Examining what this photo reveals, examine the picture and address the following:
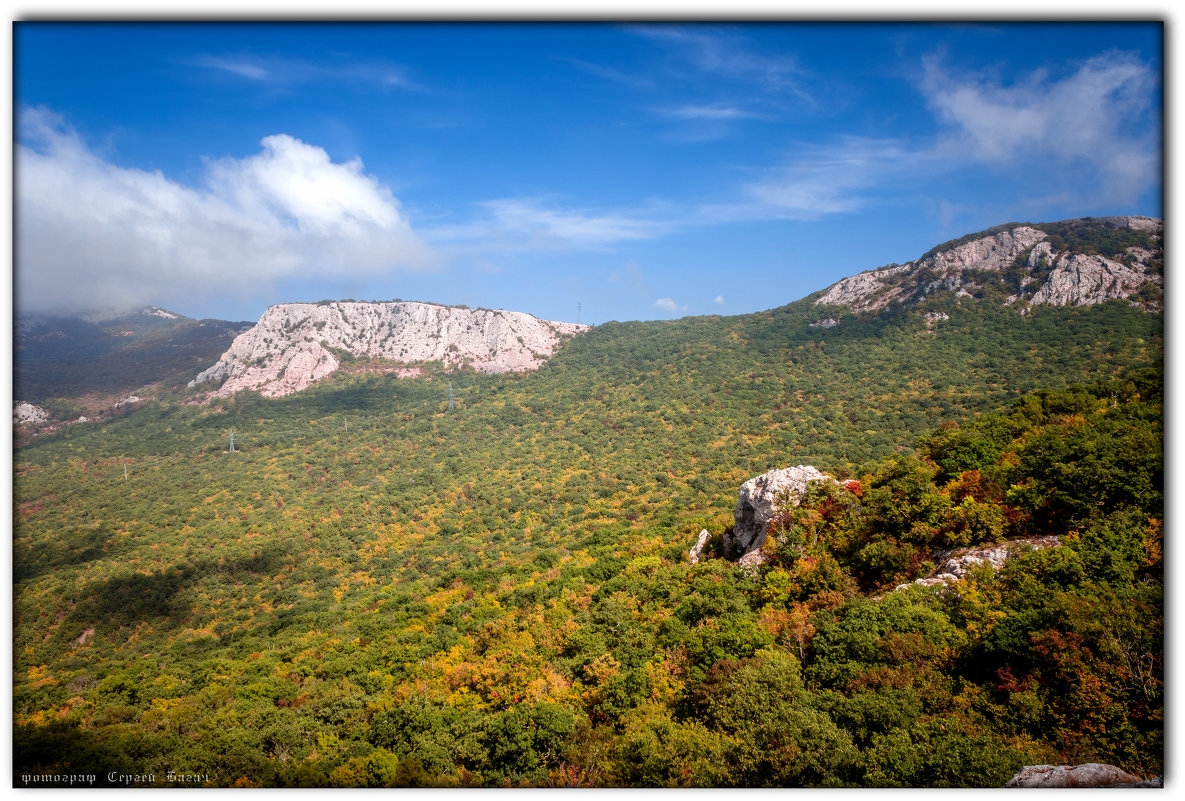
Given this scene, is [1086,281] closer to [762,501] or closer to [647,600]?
[762,501]

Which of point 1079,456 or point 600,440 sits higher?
point 1079,456

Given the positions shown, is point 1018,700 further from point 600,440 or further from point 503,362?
point 503,362

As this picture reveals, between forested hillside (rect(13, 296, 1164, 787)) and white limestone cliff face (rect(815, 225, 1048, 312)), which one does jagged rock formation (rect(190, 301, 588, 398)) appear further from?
white limestone cliff face (rect(815, 225, 1048, 312))

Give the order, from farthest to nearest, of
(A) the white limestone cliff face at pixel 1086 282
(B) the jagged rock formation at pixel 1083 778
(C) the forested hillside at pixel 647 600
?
(A) the white limestone cliff face at pixel 1086 282 → (C) the forested hillside at pixel 647 600 → (B) the jagged rock formation at pixel 1083 778

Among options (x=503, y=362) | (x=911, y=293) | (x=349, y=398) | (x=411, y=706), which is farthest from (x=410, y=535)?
(x=911, y=293)

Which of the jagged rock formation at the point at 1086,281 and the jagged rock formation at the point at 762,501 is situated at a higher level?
the jagged rock formation at the point at 1086,281

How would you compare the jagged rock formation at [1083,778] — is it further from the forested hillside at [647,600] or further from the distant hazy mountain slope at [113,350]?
the distant hazy mountain slope at [113,350]

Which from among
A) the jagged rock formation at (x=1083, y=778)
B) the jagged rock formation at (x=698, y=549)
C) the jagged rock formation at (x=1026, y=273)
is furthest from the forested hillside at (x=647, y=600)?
the jagged rock formation at (x=1026, y=273)
